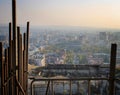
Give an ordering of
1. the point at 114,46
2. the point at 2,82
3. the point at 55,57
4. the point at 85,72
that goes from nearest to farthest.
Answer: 1. the point at 2,82
2. the point at 114,46
3. the point at 85,72
4. the point at 55,57

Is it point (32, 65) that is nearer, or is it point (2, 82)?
point (2, 82)

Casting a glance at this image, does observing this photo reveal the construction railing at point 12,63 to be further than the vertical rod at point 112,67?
No

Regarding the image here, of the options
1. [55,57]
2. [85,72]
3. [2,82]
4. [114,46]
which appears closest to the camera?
[2,82]

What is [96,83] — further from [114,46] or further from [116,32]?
[116,32]

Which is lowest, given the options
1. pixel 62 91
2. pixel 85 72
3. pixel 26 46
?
pixel 62 91

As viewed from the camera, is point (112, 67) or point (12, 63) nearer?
point (12, 63)

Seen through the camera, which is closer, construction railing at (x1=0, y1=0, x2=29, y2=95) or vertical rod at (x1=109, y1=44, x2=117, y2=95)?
construction railing at (x1=0, y1=0, x2=29, y2=95)

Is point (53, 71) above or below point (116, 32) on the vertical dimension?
below

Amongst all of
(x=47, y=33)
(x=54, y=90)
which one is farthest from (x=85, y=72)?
(x=47, y=33)

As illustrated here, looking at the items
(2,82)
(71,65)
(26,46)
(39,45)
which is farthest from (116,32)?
(2,82)
